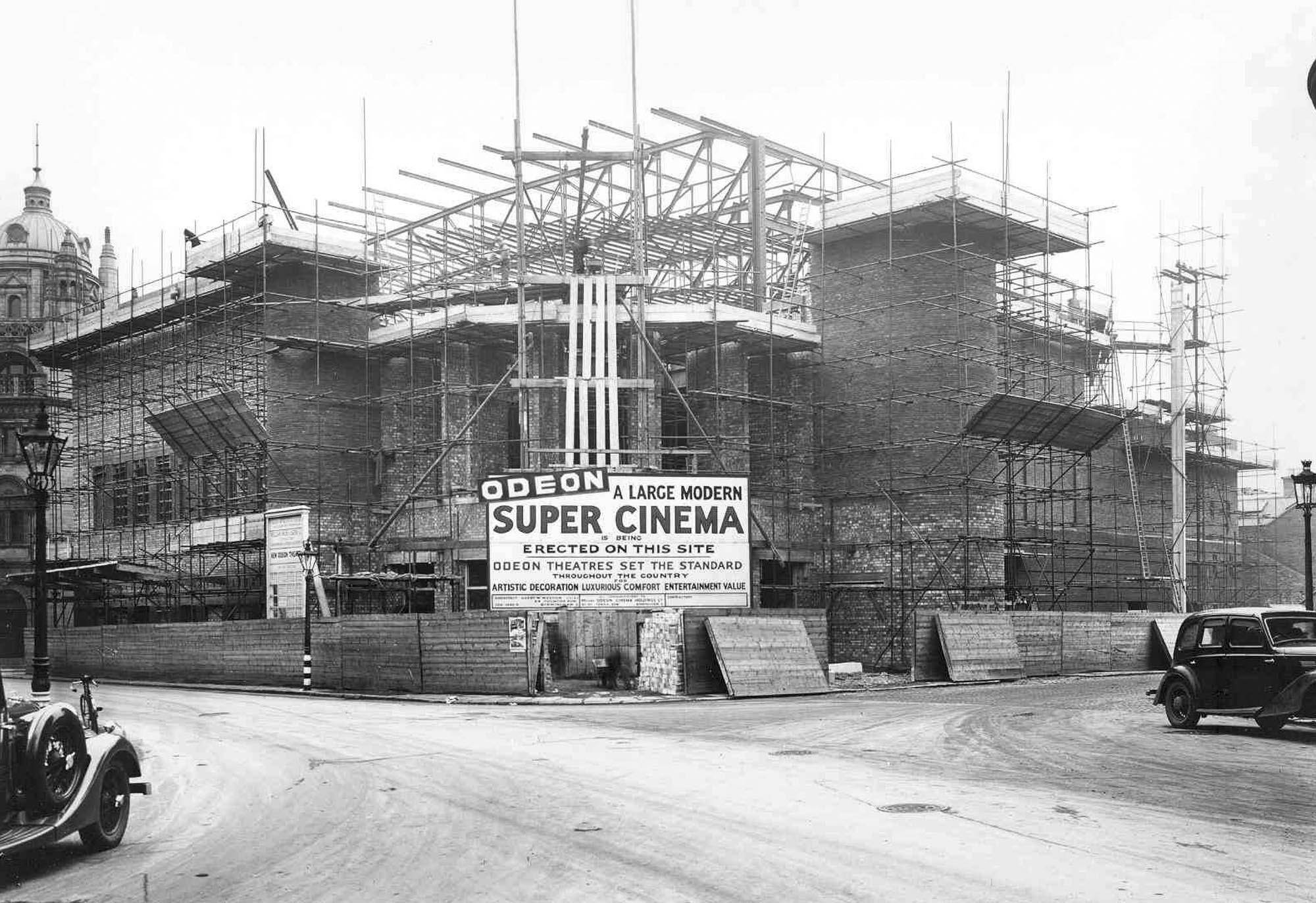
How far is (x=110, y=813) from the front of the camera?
1044cm

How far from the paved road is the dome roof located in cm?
5450

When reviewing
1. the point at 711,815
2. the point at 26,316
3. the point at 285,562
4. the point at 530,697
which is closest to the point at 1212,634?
the point at 711,815

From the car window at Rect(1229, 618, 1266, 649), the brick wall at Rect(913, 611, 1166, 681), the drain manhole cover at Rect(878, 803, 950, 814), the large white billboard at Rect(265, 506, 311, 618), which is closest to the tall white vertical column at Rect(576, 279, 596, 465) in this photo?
the large white billboard at Rect(265, 506, 311, 618)

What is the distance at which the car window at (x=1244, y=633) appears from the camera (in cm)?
1758

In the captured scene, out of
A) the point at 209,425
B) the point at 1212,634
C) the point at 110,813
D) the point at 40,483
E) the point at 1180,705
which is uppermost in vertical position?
the point at 209,425

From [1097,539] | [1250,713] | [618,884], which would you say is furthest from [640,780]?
[1097,539]

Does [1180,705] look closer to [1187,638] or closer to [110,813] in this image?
[1187,638]

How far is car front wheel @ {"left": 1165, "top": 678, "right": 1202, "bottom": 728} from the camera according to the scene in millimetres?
18188

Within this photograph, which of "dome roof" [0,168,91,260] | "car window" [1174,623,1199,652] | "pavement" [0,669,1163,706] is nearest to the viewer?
"car window" [1174,623,1199,652]

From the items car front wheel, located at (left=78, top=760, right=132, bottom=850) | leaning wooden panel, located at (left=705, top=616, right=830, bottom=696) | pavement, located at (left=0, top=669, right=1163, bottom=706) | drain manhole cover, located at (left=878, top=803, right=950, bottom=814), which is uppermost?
car front wheel, located at (left=78, top=760, right=132, bottom=850)

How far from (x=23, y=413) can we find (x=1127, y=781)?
172 feet

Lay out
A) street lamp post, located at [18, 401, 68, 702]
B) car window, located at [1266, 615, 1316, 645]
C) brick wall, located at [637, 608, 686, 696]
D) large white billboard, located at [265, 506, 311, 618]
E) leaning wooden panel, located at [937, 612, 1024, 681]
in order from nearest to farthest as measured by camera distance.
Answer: street lamp post, located at [18, 401, 68, 702] → car window, located at [1266, 615, 1316, 645] → brick wall, located at [637, 608, 686, 696] → leaning wooden panel, located at [937, 612, 1024, 681] → large white billboard, located at [265, 506, 311, 618]

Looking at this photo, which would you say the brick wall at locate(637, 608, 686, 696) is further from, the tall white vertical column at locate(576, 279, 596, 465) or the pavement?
the tall white vertical column at locate(576, 279, 596, 465)

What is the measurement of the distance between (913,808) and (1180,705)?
345 inches
